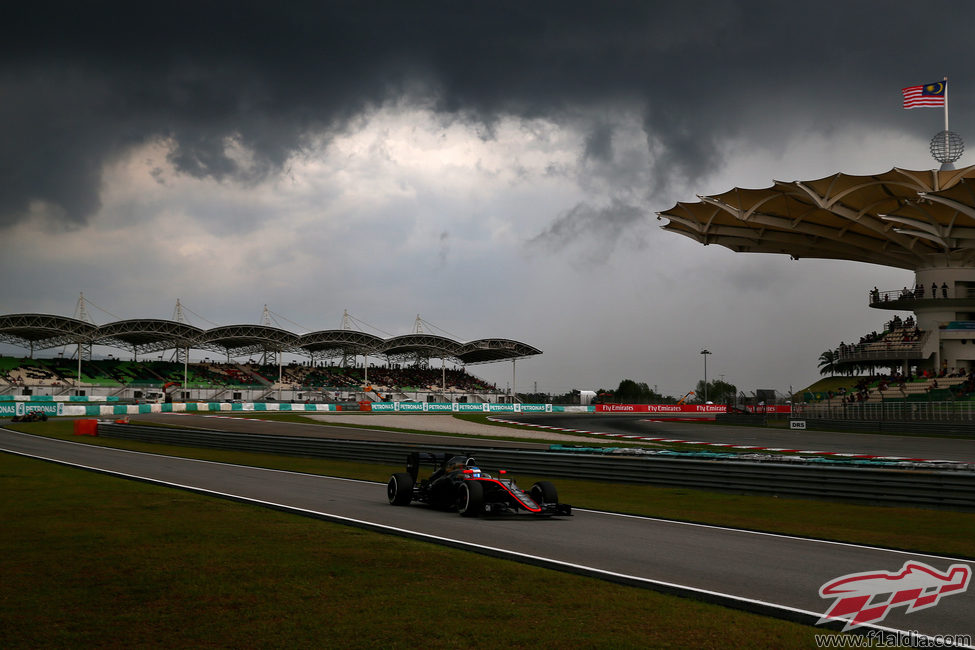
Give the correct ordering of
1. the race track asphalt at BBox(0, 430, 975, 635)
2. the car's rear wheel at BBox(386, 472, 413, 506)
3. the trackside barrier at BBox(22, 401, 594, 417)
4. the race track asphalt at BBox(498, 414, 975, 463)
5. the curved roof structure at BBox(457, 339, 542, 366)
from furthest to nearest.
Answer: the curved roof structure at BBox(457, 339, 542, 366), the trackside barrier at BBox(22, 401, 594, 417), the race track asphalt at BBox(498, 414, 975, 463), the car's rear wheel at BBox(386, 472, 413, 506), the race track asphalt at BBox(0, 430, 975, 635)

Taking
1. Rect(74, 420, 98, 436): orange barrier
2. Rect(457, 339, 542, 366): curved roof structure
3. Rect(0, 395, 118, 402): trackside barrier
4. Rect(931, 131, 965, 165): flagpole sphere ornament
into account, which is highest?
Rect(931, 131, 965, 165): flagpole sphere ornament

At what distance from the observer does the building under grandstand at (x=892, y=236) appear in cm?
4491

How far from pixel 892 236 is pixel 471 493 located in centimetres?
4740

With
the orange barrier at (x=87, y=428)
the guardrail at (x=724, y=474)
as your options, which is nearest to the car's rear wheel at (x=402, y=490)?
the guardrail at (x=724, y=474)

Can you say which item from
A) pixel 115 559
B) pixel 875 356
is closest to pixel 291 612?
pixel 115 559

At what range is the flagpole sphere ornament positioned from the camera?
50.0 metres

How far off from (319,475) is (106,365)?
76255 millimetres

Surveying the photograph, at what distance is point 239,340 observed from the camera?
89.1 m

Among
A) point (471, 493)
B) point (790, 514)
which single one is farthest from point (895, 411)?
point (471, 493)

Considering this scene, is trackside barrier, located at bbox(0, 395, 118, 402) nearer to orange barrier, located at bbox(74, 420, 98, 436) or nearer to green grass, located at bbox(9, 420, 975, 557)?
orange barrier, located at bbox(74, 420, 98, 436)

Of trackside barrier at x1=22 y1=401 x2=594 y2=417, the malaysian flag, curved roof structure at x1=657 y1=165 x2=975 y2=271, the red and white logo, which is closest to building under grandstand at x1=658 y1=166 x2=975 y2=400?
curved roof structure at x1=657 y1=165 x2=975 y2=271

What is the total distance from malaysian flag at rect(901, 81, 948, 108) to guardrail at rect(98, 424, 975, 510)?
3738cm

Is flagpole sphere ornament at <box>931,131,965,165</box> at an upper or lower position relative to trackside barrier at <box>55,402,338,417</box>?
upper

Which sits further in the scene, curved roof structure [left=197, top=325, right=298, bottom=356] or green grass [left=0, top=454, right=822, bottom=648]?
curved roof structure [left=197, top=325, right=298, bottom=356]
